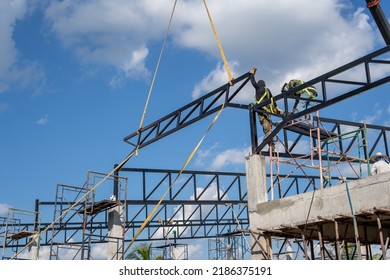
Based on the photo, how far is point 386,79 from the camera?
15555 millimetres

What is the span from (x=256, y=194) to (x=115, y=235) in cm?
1168

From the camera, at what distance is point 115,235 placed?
88.2ft

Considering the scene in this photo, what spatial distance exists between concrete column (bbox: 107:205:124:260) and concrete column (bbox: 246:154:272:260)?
10.5 meters

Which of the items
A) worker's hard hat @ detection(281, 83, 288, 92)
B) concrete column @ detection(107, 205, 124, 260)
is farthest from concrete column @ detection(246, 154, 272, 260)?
concrete column @ detection(107, 205, 124, 260)

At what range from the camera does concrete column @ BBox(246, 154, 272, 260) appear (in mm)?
16844

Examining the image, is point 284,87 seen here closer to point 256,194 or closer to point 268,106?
point 268,106

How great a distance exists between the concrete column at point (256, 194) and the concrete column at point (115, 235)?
1051 centimetres

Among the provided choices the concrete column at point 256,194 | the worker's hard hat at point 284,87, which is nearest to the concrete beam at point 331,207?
the concrete column at point 256,194

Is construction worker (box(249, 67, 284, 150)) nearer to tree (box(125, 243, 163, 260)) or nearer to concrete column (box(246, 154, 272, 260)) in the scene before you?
concrete column (box(246, 154, 272, 260))

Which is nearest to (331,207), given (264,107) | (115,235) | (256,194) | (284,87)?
(256,194)

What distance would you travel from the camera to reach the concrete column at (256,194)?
16844 millimetres

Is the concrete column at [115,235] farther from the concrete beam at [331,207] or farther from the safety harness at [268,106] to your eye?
the safety harness at [268,106]
